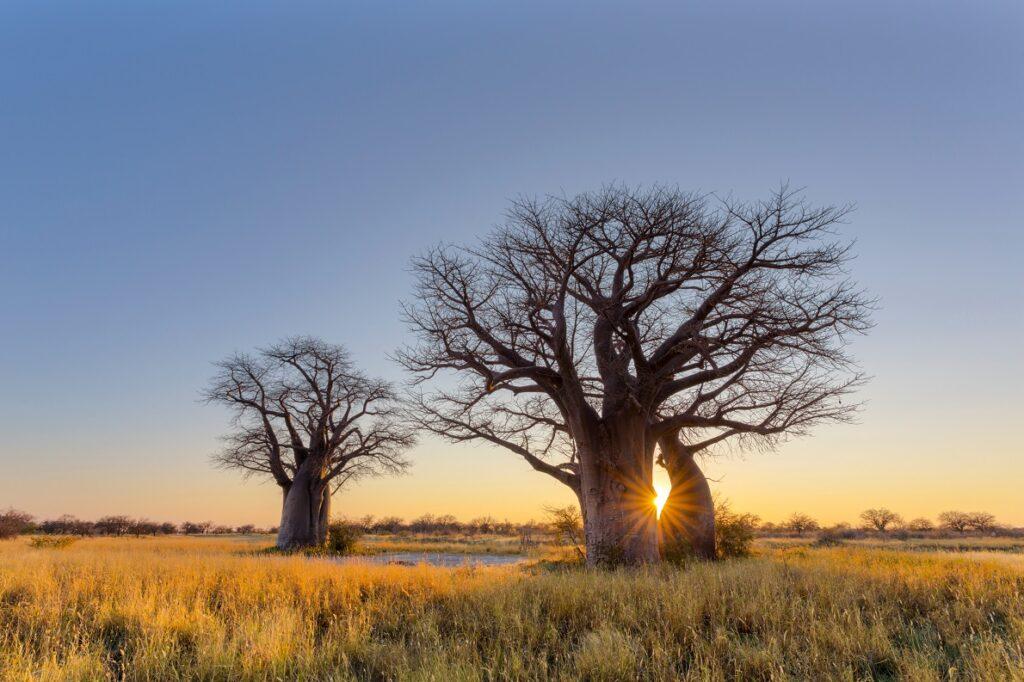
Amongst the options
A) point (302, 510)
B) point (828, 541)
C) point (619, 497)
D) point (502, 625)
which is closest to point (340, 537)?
point (302, 510)

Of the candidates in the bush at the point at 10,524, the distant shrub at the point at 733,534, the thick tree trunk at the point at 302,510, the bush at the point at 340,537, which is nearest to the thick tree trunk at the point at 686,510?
the distant shrub at the point at 733,534

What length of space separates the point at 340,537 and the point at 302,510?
2.09m

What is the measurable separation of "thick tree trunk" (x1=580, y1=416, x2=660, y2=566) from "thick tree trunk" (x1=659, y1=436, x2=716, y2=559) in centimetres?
367

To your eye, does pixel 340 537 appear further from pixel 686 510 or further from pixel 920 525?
pixel 920 525

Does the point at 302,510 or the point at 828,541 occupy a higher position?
the point at 302,510

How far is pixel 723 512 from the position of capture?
18875mm

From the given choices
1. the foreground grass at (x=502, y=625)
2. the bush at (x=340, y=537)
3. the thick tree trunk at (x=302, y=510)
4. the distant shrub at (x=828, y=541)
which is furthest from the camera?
the distant shrub at (x=828, y=541)

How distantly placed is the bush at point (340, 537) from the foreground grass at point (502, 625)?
15.9 metres

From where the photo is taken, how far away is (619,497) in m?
12.0

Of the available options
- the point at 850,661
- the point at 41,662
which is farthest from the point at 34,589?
the point at 850,661

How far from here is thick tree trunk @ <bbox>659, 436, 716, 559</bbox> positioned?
15422 millimetres

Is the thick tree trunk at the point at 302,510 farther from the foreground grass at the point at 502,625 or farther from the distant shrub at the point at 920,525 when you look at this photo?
the distant shrub at the point at 920,525

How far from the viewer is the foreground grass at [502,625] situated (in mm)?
4465

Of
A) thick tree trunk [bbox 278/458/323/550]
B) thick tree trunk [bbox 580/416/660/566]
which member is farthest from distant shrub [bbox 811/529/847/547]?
thick tree trunk [bbox 278/458/323/550]
